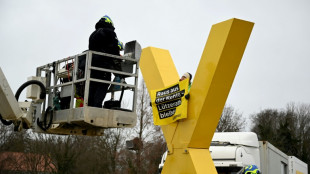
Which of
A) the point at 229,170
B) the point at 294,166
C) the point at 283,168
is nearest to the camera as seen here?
the point at 229,170

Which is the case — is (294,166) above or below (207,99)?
below

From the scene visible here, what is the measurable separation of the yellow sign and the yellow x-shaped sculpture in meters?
0.14

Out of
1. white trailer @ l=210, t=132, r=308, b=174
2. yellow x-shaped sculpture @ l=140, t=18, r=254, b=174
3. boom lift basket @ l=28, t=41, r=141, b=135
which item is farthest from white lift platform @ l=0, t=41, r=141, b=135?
white trailer @ l=210, t=132, r=308, b=174

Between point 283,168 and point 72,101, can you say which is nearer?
point 72,101

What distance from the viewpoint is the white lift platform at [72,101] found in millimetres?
6414

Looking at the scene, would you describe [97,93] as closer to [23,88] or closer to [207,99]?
[23,88]

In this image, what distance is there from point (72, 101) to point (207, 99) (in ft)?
7.99

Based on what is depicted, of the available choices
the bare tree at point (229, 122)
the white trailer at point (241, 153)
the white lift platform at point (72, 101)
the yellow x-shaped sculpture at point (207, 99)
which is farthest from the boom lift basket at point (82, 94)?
the bare tree at point (229, 122)

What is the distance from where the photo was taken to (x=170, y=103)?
7879 millimetres

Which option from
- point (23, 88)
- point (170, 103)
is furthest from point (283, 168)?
point (23, 88)

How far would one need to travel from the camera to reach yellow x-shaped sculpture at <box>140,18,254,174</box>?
657cm

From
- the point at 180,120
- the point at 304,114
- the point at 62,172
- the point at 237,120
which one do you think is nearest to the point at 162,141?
the point at 62,172

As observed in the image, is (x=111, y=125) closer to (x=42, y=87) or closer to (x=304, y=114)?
(x=42, y=87)

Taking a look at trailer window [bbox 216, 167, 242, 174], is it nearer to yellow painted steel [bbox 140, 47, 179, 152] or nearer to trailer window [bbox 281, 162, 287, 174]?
yellow painted steel [bbox 140, 47, 179, 152]
